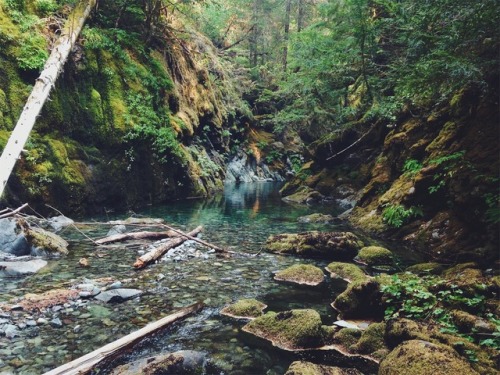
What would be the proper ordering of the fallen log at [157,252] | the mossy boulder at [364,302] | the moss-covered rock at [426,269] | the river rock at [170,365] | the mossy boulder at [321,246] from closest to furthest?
the river rock at [170,365] → the mossy boulder at [364,302] → the moss-covered rock at [426,269] → the fallen log at [157,252] → the mossy boulder at [321,246]

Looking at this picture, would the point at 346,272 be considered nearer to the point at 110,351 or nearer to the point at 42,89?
the point at 110,351

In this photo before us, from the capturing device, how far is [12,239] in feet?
24.1

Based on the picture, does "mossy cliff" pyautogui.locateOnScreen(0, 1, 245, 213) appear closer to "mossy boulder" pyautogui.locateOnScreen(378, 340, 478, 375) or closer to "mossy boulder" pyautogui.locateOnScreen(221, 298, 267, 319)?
"mossy boulder" pyautogui.locateOnScreen(221, 298, 267, 319)

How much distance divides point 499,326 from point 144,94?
15.1 meters

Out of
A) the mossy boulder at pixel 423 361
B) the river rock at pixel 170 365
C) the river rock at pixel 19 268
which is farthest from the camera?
the river rock at pixel 19 268

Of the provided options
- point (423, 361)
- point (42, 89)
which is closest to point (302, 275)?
point (423, 361)

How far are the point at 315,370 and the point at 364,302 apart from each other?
→ 197 cm

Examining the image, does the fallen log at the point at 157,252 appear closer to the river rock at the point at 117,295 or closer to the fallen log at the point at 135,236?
the fallen log at the point at 135,236

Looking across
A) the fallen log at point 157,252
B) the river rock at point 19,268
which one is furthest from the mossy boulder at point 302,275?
the river rock at point 19,268

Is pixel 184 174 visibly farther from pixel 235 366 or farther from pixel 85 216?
pixel 235 366

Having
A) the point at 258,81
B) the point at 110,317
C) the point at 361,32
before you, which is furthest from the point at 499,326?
the point at 258,81

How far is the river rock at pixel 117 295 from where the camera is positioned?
5.45m

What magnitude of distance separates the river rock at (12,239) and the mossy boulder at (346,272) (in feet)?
20.9

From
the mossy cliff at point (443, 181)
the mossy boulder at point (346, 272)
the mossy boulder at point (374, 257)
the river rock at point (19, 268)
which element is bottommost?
the river rock at point (19, 268)
